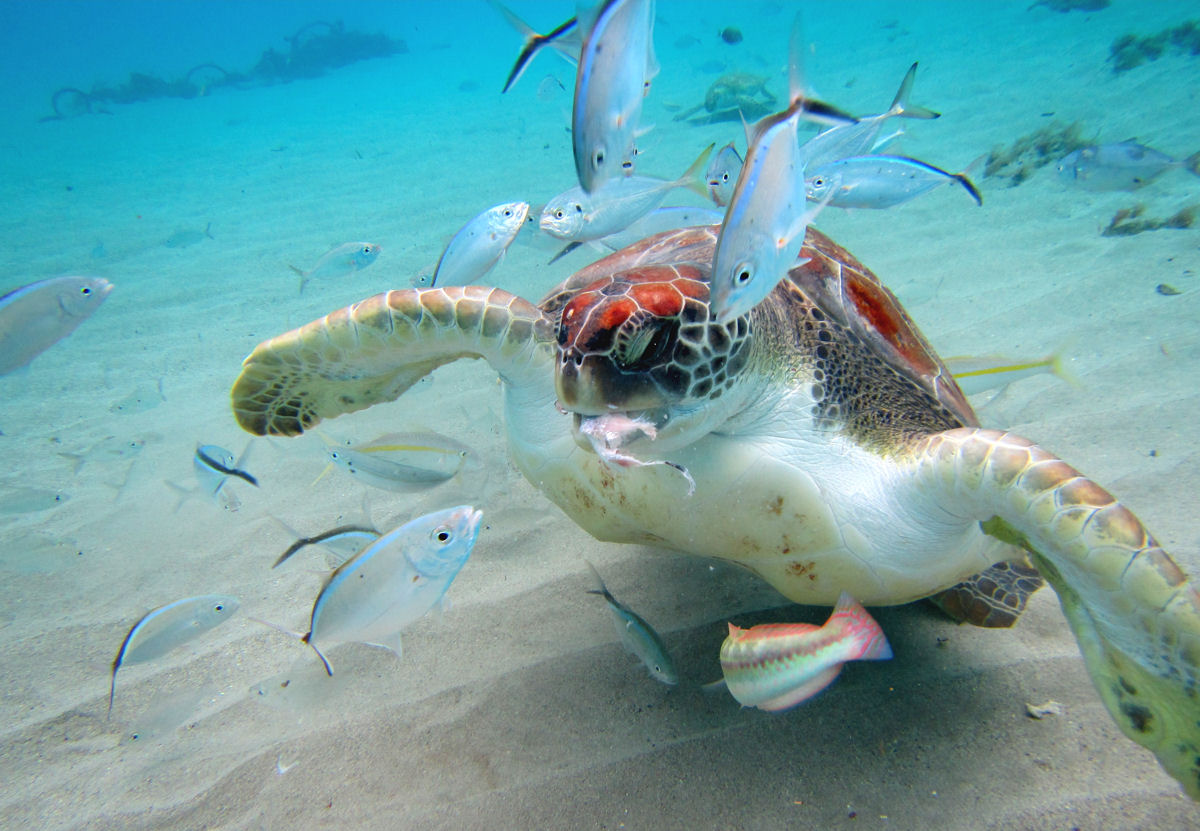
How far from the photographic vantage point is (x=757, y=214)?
3.02ft

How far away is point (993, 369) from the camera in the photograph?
7.72ft

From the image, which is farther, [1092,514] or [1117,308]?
[1117,308]

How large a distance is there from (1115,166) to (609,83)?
A: 572 centimetres

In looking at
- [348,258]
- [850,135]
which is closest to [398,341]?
[850,135]

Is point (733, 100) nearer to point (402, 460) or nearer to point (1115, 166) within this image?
point (1115, 166)

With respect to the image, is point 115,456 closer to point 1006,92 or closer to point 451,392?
point 451,392

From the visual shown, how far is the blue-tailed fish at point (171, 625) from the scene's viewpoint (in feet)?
5.64

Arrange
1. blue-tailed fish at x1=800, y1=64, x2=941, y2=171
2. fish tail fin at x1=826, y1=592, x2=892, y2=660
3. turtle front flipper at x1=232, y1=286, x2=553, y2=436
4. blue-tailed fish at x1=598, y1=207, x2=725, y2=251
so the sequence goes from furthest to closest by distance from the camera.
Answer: blue-tailed fish at x1=598, y1=207, x2=725, y2=251
blue-tailed fish at x1=800, y1=64, x2=941, y2=171
turtle front flipper at x1=232, y1=286, x2=553, y2=436
fish tail fin at x1=826, y1=592, x2=892, y2=660

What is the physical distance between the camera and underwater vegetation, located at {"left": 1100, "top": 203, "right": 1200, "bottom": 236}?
182 inches

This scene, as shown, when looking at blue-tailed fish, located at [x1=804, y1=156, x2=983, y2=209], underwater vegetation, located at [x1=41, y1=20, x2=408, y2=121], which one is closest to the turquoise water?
blue-tailed fish, located at [x1=804, y1=156, x2=983, y2=209]

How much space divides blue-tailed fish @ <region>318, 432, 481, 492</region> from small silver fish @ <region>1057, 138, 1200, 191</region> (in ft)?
19.2

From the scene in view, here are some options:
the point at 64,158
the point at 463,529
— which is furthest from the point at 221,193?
the point at 463,529

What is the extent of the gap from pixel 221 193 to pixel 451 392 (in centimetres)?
1194

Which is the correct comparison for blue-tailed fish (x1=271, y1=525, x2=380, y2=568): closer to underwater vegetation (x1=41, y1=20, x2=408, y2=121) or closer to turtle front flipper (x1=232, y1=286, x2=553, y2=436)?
turtle front flipper (x1=232, y1=286, x2=553, y2=436)
